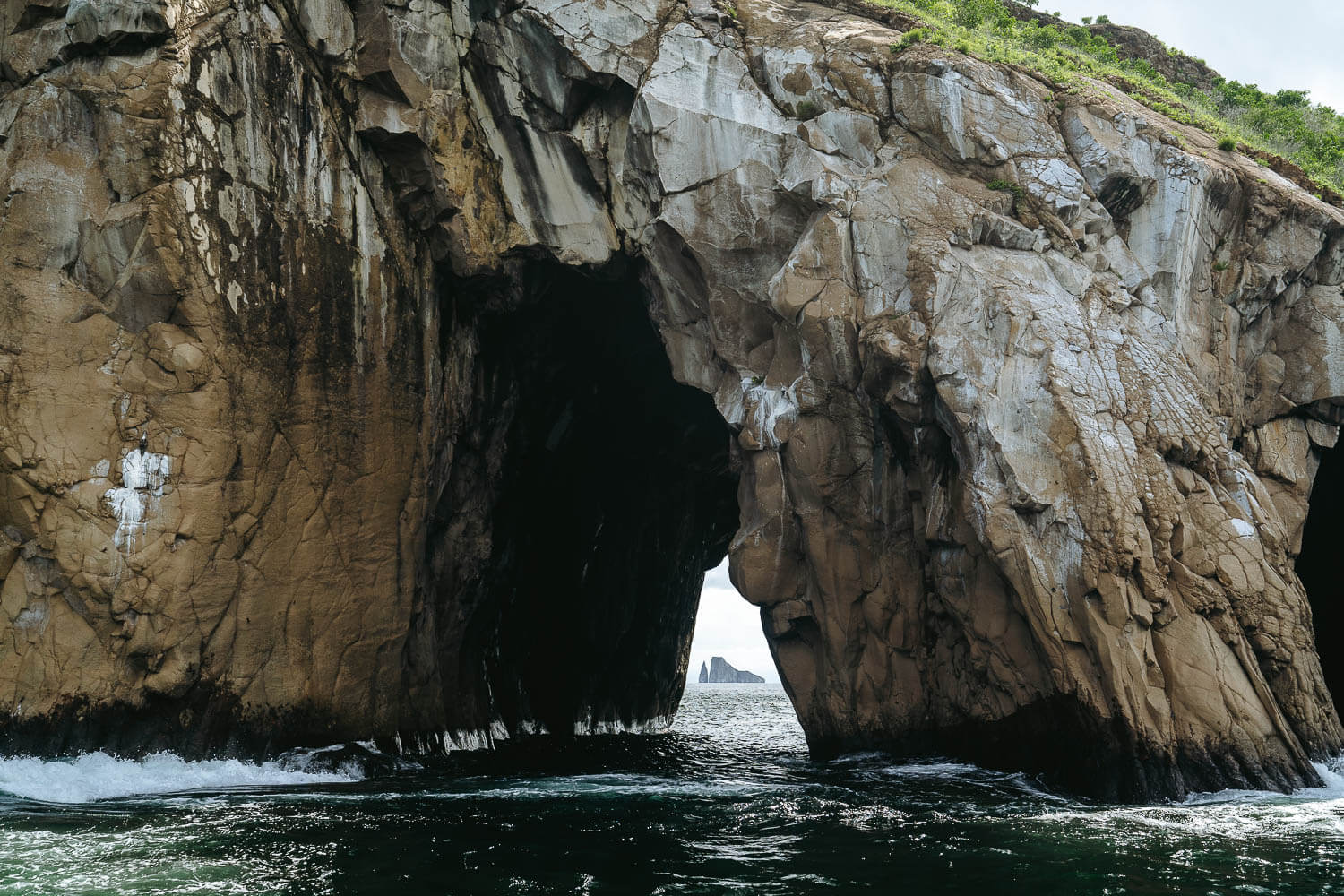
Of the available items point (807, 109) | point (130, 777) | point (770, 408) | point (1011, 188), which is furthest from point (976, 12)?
point (130, 777)

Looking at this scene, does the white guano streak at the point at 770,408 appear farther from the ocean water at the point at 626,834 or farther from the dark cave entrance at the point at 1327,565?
the dark cave entrance at the point at 1327,565

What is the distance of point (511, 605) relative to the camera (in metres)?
25.2

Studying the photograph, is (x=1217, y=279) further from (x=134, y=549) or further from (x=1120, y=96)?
(x=134, y=549)

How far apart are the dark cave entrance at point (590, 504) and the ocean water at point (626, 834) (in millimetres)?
8166

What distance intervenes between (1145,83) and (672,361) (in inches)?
484

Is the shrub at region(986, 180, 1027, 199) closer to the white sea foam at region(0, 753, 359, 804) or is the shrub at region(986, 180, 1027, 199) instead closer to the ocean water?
the ocean water

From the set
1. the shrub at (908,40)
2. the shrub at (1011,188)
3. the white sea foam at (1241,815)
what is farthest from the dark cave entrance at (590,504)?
the white sea foam at (1241,815)

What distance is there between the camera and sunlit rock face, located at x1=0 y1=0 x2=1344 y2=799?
1507 centimetres

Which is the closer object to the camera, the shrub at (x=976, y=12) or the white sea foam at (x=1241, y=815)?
the white sea foam at (x=1241, y=815)

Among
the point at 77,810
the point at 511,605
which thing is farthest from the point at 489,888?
the point at 511,605

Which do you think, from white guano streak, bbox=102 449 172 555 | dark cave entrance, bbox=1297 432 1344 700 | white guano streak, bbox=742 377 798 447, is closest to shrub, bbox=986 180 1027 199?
white guano streak, bbox=742 377 798 447

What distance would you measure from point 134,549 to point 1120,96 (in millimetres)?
18910

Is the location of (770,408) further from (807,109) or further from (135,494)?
(135,494)

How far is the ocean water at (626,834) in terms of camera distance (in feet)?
29.6
